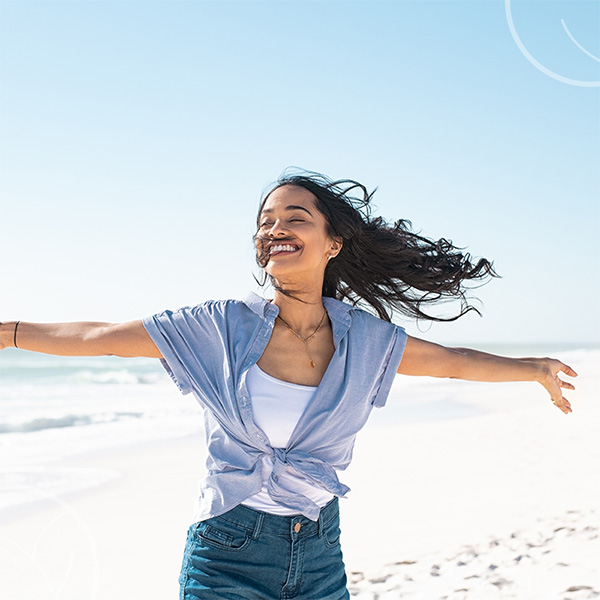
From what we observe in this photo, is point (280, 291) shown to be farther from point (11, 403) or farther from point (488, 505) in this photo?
point (11, 403)

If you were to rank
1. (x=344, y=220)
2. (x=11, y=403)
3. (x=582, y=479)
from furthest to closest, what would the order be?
Answer: (x=11, y=403) → (x=582, y=479) → (x=344, y=220)

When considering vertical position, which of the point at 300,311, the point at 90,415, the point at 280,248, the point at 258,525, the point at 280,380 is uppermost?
Result: the point at 280,248

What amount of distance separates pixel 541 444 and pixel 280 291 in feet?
27.2

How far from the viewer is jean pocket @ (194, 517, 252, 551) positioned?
8.73 feet

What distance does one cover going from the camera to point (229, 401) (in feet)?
9.07

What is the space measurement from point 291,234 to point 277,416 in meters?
0.79

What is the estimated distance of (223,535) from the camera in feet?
8.76

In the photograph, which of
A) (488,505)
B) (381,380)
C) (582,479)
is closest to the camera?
(381,380)

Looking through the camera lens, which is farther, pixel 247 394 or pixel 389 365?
pixel 389 365

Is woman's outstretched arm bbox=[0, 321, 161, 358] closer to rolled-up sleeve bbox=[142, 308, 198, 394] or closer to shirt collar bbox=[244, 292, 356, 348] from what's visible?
rolled-up sleeve bbox=[142, 308, 198, 394]

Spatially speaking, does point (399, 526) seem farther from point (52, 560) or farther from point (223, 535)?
point (223, 535)

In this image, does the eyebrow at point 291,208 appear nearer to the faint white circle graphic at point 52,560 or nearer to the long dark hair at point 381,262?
the long dark hair at point 381,262

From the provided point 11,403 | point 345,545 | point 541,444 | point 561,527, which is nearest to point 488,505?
point 561,527

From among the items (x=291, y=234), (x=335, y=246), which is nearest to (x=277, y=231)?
(x=291, y=234)
